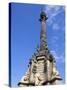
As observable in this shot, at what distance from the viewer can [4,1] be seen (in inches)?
94.5

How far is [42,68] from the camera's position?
247cm

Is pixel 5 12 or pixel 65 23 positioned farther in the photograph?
pixel 65 23

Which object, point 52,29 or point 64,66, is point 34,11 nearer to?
point 52,29

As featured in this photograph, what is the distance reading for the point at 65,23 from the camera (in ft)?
8.44

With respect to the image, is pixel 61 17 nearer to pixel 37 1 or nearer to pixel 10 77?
pixel 37 1

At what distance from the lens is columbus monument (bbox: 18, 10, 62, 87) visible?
8.02 ft

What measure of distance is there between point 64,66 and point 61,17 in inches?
16.3

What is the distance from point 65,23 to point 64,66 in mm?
365

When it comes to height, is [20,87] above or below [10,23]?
below

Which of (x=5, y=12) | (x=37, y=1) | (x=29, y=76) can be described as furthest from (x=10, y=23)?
(x=29, y=76)

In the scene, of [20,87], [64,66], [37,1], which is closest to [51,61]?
[64,66]

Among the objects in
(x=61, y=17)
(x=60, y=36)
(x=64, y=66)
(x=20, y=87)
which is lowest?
(x=20, y=87)

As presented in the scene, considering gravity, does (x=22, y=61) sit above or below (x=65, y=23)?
below

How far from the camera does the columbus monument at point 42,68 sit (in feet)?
8.02
